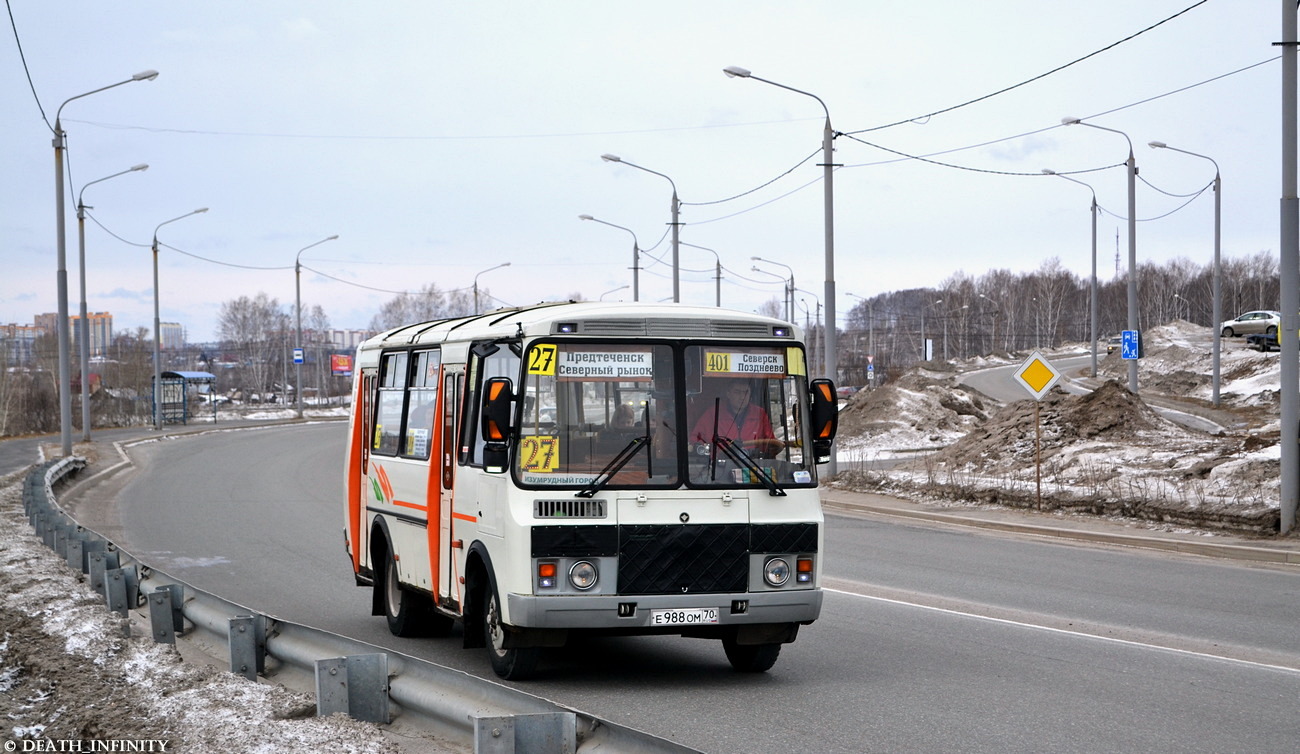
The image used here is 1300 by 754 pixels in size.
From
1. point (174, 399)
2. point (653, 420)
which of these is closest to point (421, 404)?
point (653, 420)

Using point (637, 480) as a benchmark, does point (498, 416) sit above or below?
above

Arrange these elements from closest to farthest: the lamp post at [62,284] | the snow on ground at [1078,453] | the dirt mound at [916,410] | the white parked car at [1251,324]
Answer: the snow on ground at [1078,453] → the lamp post at [62,284] → the dirt mound at [916,410] → the white parked car at [1251,324]

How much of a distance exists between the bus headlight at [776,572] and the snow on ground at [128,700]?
2.58 m

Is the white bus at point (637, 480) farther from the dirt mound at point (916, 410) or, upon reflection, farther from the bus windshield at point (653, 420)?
the dirt mound at point (916, 410)

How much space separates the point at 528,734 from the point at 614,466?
2.94m

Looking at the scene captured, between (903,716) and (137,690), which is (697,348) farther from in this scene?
(137,690)

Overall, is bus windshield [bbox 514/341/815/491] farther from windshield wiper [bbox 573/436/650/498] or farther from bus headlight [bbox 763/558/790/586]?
bus headlight [bbox 763/558/790/586]

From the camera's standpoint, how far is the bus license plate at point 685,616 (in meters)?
8.10

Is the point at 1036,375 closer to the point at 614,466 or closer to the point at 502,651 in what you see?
the point at 614,466

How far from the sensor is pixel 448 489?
934 centimetres

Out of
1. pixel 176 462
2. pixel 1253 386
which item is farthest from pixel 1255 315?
pixel 176 462

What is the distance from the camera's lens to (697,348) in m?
8.55

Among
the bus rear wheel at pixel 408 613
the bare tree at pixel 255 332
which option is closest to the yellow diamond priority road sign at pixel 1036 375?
the bus rear wheel at pixel 408 613

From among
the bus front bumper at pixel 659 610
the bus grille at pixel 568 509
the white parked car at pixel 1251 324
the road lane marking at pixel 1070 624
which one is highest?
the white parked car at pixel 1251 324
